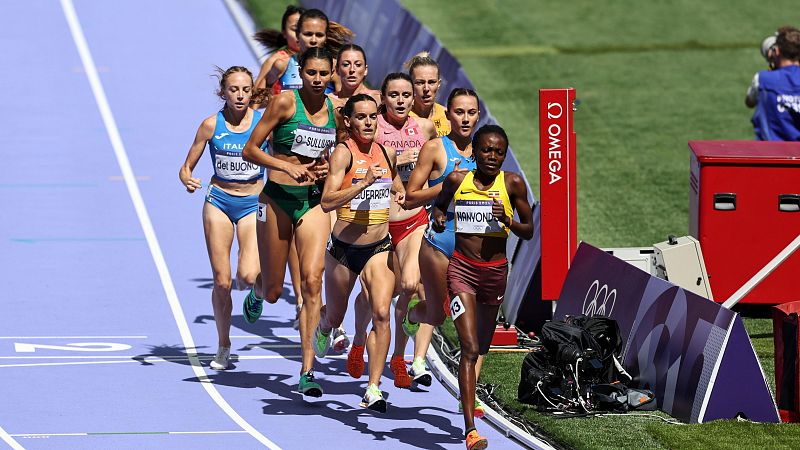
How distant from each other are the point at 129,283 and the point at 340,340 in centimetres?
322

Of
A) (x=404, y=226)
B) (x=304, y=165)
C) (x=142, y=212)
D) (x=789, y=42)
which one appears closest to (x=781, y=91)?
(x=789, y=42)

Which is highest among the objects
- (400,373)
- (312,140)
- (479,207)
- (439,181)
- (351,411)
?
(312,140)

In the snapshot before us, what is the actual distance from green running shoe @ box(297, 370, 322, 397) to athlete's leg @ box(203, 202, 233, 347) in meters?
1.27

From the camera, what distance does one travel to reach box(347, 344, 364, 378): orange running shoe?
13.1 metres

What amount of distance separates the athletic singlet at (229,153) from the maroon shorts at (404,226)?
61.0 inches

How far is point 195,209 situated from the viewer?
63.1ft

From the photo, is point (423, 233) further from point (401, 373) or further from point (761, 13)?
point (761, 13)

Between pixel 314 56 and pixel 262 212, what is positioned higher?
pixel 314 56

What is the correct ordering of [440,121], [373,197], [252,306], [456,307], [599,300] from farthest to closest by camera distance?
1. [252,306]
2. [599,300]
3. [440,121]
4. [373,197]
5. [456,307]

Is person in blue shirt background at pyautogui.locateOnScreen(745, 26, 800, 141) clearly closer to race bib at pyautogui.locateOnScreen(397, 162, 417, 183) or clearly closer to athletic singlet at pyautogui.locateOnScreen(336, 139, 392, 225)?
race bib at pyautogui.locateOnScreen(397, 162, 417, 183)

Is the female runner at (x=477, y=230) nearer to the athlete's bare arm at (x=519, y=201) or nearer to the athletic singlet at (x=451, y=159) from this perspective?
the athlete's bare arm at (x=519, y=201)

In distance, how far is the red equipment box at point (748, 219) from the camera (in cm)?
1528

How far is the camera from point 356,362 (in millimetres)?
13094

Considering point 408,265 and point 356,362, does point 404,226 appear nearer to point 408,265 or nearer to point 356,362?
point 408,265
